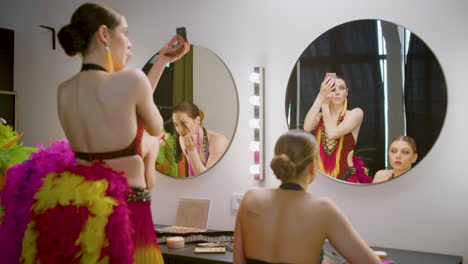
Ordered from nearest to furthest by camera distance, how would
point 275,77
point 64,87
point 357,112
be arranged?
point 64,87, point 357,112, point 275,77

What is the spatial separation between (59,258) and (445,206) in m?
1.55

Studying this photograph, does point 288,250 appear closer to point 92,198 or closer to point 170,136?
point 92,198

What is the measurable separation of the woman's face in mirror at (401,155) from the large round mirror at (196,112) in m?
0.82

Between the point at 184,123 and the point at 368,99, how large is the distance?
101cm

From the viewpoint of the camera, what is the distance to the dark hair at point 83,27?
161 centimetres

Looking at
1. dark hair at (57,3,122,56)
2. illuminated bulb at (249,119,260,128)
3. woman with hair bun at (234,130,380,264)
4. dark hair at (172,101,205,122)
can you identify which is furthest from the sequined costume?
dark hair at (57,3,122,56)

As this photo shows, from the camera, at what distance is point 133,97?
158 cm

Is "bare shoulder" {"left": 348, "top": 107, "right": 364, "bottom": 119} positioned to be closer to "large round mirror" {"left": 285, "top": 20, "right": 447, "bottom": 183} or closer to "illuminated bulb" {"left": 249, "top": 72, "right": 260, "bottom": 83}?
"large round mirror" {"left": 285, "top": 20, "right": 447, "bottom": 183}

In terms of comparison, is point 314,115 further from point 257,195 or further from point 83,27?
point 83,27

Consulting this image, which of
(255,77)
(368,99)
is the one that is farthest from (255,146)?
(368,99)

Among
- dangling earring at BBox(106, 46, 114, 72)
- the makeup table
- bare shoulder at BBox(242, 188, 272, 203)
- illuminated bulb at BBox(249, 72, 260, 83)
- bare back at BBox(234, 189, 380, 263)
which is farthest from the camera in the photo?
illuminated bulb at BBox(249, 72, 260, 83)

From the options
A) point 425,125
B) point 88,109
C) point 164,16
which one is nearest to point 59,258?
point 88,109

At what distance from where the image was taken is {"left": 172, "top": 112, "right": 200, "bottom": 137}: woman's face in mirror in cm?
277

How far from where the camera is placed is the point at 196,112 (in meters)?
2.78
